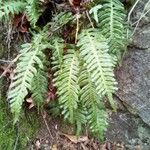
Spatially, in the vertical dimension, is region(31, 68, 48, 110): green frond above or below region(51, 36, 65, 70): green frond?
below

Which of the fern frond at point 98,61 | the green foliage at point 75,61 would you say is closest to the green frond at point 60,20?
the green foliage at point 75,61

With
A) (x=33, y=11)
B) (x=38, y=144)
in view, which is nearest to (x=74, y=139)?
(x=38, y=144)

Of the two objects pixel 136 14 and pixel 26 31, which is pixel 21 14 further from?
pixel 136 14

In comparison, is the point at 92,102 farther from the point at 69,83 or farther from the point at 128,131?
the point at 128,131

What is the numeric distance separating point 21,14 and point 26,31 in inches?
7.0

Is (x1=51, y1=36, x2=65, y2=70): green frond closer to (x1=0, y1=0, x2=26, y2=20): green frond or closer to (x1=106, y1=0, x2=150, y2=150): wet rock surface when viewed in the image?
(x1=0, y1=0, x2=26, y2=20): green frond

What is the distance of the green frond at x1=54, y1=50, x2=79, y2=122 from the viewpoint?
3.29 m

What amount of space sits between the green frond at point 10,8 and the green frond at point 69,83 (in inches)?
25.7

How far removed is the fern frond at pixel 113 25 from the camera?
11.2ft

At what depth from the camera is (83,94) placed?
3.33 meters

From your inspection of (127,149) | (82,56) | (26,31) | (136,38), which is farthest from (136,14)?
(127,149)

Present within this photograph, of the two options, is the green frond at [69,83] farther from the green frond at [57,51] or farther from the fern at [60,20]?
the fern at [60,20]

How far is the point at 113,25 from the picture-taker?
3428 mm

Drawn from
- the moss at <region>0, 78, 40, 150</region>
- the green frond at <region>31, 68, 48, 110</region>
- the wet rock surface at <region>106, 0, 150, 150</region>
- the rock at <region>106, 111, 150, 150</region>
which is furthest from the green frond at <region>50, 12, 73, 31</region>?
the rock at <region>106, 111, 150, 150</region>
